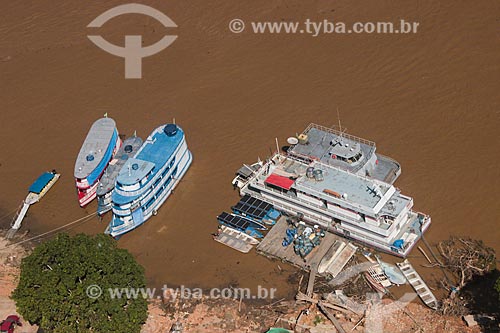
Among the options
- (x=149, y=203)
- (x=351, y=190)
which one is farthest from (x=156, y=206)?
(x=351, y=190)

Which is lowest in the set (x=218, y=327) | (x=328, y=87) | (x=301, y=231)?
(x=218, y=327)

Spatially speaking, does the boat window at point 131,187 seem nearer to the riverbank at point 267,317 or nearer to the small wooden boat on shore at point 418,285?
the riverbank at point 267,317

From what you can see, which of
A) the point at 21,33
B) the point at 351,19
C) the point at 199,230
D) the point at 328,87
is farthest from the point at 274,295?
the point at 21,33

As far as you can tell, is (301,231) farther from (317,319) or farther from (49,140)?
(49,140)

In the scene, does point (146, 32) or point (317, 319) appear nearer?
point (317, 319)

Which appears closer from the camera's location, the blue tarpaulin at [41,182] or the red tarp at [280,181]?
the red tarp at [280,181]

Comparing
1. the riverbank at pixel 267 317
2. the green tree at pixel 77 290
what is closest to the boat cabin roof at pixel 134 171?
the green tree at pixel 77 290
